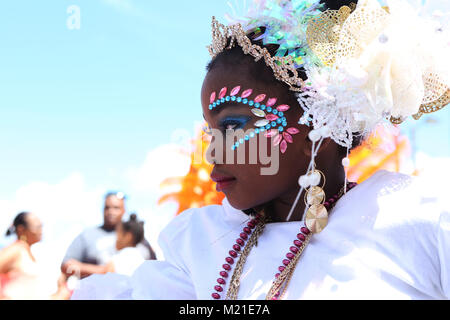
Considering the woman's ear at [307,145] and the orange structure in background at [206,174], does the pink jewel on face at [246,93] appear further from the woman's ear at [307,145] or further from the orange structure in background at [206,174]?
the orange structure in background at [206,174]

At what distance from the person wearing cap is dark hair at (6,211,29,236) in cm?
62

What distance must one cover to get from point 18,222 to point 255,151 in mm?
3728

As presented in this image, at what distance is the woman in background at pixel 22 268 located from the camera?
375cm

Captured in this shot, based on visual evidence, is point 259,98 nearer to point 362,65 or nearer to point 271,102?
point 271,102

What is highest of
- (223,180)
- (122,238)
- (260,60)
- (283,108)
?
(260,60)

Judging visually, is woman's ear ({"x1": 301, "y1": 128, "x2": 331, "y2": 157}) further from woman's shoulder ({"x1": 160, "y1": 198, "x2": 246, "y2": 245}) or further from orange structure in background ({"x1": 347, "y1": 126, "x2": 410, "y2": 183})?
woman's shoulder ({"x1": 160, "y1": 198, "x2": 246, "y2": 245})

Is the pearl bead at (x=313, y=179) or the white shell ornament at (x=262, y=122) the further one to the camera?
the white shell ornament at (x=262, y=122)

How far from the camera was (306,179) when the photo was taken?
1344 mm

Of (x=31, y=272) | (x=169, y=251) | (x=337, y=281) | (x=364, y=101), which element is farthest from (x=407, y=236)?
(x=31, y=272)

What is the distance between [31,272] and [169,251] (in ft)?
9.00

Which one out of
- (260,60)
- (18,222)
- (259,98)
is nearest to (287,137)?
(259,98)

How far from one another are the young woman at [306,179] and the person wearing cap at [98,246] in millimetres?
2616

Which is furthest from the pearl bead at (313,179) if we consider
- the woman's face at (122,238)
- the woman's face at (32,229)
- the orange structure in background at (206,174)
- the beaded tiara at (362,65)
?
the woman's face at (32,229)

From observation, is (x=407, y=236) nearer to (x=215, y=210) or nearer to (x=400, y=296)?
(x=400, y=296)
